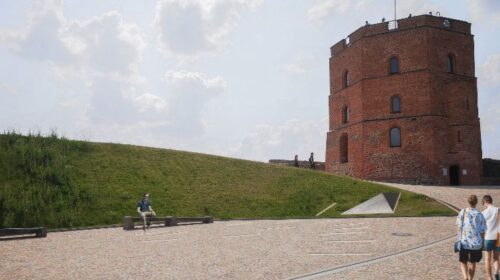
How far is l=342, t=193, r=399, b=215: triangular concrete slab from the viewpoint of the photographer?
22188 mm

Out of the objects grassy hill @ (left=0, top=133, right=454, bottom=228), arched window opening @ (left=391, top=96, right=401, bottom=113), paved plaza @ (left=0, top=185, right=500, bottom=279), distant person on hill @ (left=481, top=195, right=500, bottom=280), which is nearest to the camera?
distant person on hill @ (left=481, top=195, right=500, bottom=280)

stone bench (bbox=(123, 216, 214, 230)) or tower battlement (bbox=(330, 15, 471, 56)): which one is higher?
tower battlement (bbox=(330, 15, 471, 56))

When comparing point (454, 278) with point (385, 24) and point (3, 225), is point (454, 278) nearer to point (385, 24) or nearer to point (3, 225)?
point (3, 225)

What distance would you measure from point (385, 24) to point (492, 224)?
31.5 metres

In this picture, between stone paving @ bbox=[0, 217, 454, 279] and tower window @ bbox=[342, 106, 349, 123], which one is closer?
stone paving @ bbox=[0, 217, 454, 279]

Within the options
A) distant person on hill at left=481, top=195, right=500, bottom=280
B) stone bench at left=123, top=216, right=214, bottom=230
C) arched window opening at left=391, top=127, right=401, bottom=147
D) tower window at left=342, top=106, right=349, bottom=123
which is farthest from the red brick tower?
distant person on hill at left=481, top=195, right=500, bottom=280

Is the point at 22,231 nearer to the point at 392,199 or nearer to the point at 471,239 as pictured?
the point at 471,239

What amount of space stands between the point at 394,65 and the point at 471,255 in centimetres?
3131

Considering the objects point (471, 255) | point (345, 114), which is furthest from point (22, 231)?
point (345, 114)

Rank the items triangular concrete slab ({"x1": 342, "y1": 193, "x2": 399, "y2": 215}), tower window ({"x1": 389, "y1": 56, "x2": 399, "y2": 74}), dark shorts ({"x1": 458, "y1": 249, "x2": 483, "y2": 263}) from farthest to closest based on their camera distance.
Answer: tower window ({"x1": 389, "y1": 56, "x2": 399, "y2": 74}) < triangular concrete slab ({"x1": 342, "y1": 193, "x2": 399, "y2": 215}) < dark shorts ({"x1": 458, "y1": 249, "x2": 483, "y2": 263})

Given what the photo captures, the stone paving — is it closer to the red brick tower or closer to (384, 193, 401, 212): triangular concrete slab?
(384, 193, 401, 212): triangular concrete slab

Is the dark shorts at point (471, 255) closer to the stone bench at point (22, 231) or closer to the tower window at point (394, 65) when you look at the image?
the stone bench at point (22, 231)

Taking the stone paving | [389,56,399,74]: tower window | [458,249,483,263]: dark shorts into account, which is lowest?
the stone paving

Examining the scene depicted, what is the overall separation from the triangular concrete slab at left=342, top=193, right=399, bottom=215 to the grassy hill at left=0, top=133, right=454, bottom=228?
533 millimetres
